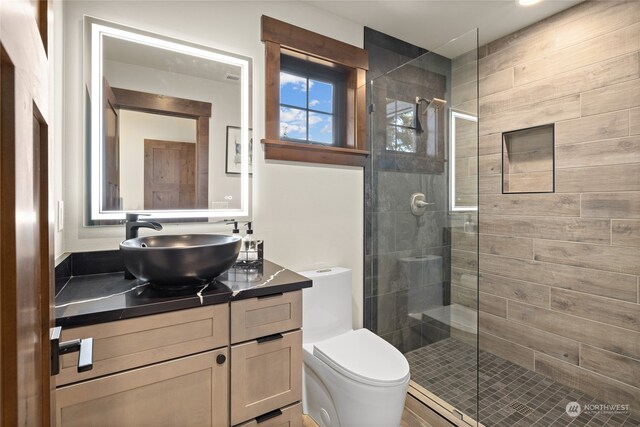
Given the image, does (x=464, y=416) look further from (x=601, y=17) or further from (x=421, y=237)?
(x=601, y=17)

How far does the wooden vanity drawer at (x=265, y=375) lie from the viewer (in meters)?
1.22

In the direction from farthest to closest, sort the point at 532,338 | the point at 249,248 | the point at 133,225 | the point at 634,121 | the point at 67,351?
1. the point at 532,338
2. the point at 634,121
3. the point at 249,248
4. the point at 133,225
5. the point at 67,351

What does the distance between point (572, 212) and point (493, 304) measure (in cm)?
89

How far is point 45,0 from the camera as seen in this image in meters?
0.52

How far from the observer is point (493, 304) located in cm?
255

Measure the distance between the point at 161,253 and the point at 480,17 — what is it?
2493 millimetres

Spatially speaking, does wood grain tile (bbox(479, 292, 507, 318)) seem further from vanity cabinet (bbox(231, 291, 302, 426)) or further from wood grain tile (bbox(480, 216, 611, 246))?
vanity cabinet (bbox(231, 291, 302, 426))

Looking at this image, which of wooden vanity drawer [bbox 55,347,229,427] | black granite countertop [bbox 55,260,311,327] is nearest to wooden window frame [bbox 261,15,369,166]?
black granite countertop [bbox 55,260,311,327]

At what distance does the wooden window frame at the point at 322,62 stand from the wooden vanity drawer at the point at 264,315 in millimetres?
943

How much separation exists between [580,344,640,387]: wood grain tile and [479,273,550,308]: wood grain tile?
34 cm

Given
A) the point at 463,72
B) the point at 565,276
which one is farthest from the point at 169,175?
the point at 565,276

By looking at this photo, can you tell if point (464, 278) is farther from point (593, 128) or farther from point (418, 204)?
point (593, 128)

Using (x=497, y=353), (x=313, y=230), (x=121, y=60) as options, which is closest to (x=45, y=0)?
(x=121, y=60)

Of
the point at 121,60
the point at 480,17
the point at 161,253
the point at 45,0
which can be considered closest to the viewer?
the point at 45,0
